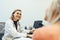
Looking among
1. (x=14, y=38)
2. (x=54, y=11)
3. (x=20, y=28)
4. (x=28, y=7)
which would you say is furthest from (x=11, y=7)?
(x=54, y=11)

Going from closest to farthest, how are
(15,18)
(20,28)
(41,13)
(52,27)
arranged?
(52,27) → (15,18) → (20,28) → (41,13)

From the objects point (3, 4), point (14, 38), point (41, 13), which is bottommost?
point (14, 38)

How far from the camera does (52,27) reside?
868 mm

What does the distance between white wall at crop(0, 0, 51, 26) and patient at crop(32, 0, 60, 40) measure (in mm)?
3532

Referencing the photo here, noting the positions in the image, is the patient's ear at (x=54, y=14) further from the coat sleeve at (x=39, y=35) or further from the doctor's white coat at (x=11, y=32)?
the doctor's white coat at (x=11, y=32)

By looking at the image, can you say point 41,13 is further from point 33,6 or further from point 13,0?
point 13,0

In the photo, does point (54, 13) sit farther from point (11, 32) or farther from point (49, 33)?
point (11, 32)

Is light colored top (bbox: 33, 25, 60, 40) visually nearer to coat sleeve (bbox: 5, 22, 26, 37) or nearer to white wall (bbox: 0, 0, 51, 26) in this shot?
coat sleeve (bbox: 5, 22, 26, 37)

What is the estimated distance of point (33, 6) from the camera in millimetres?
4570

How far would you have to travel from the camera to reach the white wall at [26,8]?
435cm

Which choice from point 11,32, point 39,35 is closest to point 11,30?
point 11,32

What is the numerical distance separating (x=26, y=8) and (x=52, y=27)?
3.67 m

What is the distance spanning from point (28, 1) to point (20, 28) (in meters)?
1.46

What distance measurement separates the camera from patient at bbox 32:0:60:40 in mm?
848
